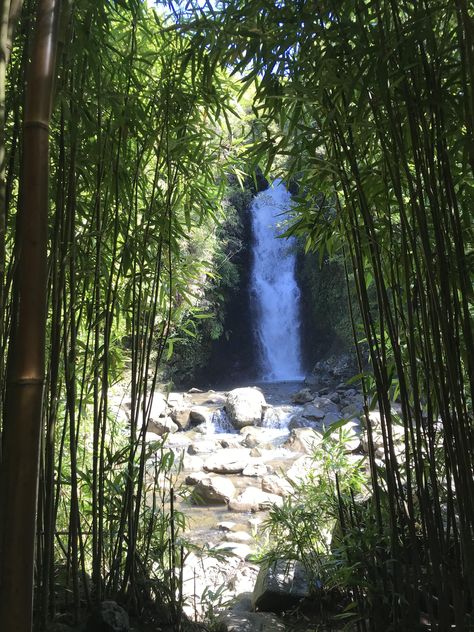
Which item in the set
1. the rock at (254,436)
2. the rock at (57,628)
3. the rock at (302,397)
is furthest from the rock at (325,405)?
the rock at (57,628)

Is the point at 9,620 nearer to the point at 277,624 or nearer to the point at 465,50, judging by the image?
the point at 465,50

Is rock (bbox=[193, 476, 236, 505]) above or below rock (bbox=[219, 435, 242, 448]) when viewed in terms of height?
below

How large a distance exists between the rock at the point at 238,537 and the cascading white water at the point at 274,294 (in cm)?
862

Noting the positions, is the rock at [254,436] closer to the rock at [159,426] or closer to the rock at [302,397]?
the rock at [159,426]

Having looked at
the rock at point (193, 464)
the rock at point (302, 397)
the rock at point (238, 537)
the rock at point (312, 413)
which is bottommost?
the rock at point (238, 537)

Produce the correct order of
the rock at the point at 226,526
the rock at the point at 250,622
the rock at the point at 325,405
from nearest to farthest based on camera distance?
1. the rock at the point at 250,622
2. the rock at the point at 226,526
3. the rock at the point at 325,405

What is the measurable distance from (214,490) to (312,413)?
3765 millimetres

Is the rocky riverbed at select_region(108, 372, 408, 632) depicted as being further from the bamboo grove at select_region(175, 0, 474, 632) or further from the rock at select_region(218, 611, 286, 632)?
the bamboo grove at select_region(175, 0, 474, 632)

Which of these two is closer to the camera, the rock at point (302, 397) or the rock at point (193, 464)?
the rock at point (193, 464)

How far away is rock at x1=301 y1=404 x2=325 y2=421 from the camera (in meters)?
8.99

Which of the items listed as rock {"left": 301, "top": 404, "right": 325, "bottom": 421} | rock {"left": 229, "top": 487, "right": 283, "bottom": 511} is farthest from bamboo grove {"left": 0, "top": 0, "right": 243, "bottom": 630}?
rock {"left": 301, "top": 404, "right": 325, "bottom": 421}

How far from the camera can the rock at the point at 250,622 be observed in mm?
2359

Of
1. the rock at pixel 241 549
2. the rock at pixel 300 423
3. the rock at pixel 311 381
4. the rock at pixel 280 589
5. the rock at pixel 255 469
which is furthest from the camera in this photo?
the rock at pixel 311 381

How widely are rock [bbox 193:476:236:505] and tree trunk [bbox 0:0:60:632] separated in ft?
16.6
